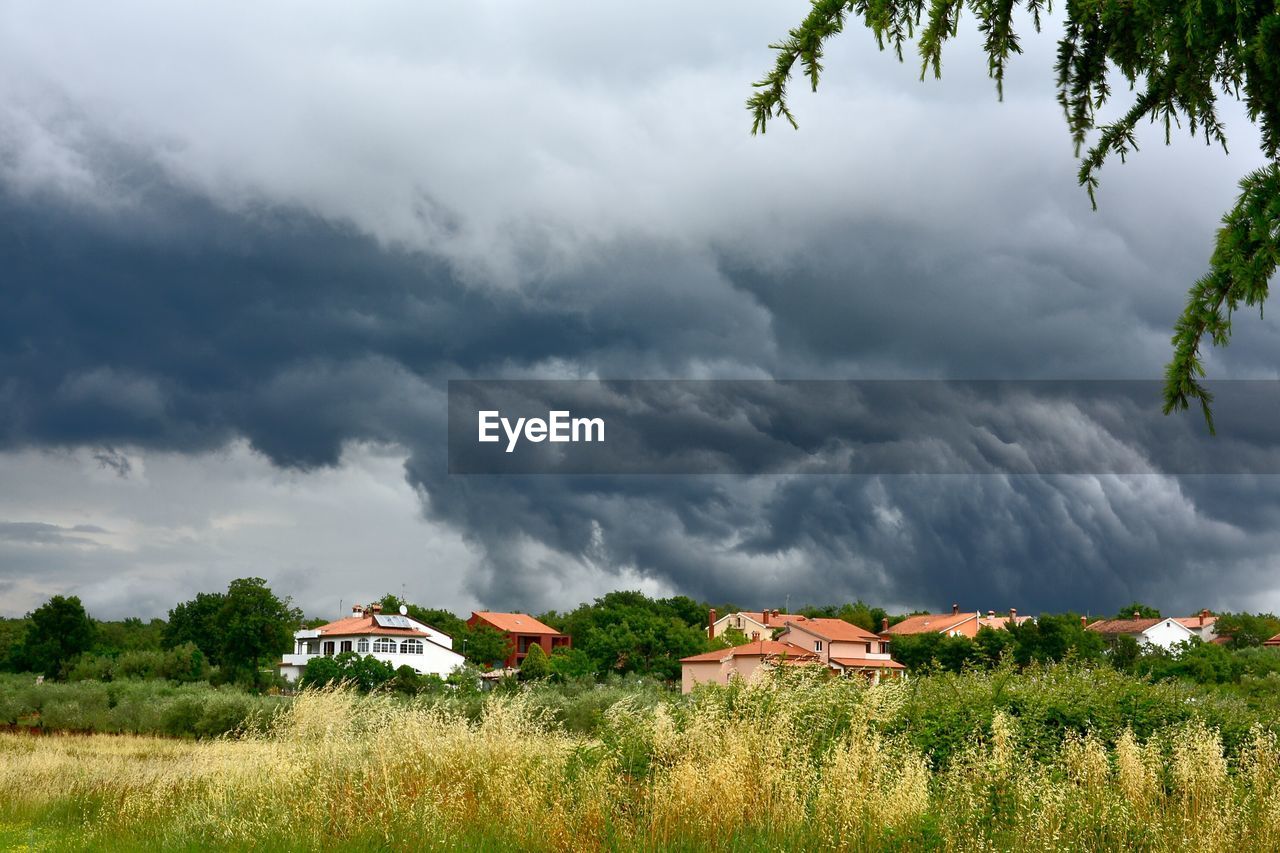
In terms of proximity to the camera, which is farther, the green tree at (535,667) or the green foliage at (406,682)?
the green tree at (535,667)

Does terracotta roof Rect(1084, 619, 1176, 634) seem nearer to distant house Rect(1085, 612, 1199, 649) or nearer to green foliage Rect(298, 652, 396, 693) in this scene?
distant house Rect(1085, 612, 1199, 649)

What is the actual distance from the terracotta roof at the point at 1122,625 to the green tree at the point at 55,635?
78858 millimetres

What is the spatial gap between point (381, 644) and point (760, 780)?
65.2m

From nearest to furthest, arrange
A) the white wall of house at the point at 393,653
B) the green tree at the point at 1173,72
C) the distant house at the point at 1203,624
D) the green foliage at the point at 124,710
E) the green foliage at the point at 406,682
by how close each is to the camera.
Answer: the green tree at the point at 1173,72, the green foliage at the point at 124,710, the green foliage at the point at 406,682, the white wall of house at the point at 393,653, the distant house at the point at 1203,624

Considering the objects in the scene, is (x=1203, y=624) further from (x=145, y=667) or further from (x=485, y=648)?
(x=145, y=667)

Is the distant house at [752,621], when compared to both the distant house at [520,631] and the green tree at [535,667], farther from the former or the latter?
the green tree at [535,667]

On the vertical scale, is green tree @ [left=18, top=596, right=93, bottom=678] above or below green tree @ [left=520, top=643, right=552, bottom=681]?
above

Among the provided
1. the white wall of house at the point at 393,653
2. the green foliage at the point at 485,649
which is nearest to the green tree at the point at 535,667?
the white wall of house at the point at 393,653

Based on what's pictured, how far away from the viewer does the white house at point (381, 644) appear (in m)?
69.1

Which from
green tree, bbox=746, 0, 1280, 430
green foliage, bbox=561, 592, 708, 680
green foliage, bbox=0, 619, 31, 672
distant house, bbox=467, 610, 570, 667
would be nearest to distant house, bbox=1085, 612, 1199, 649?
green foliage, bbox=561, 592, 708, 680

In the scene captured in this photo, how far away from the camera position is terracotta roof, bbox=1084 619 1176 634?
306 ft

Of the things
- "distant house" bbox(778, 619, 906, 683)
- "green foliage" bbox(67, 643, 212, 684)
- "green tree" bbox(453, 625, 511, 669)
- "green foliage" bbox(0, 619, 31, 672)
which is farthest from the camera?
"green tree" bbox(453, 625, 511, 669)

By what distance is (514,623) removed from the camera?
99.4m

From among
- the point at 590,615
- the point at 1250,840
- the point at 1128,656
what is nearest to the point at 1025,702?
the point at 1250,840
